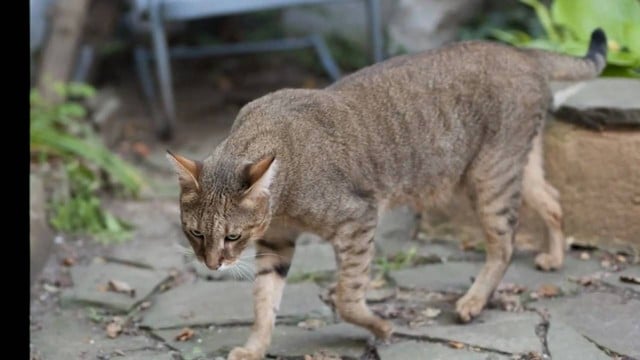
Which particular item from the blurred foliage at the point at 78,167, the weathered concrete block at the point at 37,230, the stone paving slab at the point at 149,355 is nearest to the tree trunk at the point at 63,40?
the blurred foliage at the point at 78,167

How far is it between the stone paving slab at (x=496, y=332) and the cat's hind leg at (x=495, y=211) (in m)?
0.11

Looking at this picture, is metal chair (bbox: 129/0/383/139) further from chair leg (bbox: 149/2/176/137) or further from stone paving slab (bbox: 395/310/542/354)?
stone paving slab (bbox: 395/310/542/354)

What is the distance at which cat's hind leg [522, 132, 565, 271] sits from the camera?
5.32 m

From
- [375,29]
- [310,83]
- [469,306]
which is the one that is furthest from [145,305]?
[310,83]

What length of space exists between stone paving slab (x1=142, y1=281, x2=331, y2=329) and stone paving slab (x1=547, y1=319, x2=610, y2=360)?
0.99 m

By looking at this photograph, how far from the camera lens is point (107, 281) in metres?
5.36

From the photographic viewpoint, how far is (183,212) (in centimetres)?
396

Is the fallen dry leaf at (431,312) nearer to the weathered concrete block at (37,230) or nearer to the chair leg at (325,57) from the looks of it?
the weathered concrete block at (37,230)

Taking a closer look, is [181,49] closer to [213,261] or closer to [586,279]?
[586,279]

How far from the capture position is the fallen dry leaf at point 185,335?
463cm

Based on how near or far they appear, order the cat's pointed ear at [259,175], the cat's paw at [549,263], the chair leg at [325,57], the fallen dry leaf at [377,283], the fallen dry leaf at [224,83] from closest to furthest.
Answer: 1. the cat's pointed ear at [259,175]
2. the fallen dry leaf at [377,283]
3. the cat's paw at [549,263]
4. the chair leg at [325,57]
5. the fallen dry leaf at [224,83]

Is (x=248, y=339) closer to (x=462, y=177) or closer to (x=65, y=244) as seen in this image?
(x=462, y=177)

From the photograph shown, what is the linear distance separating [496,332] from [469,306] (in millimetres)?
214
